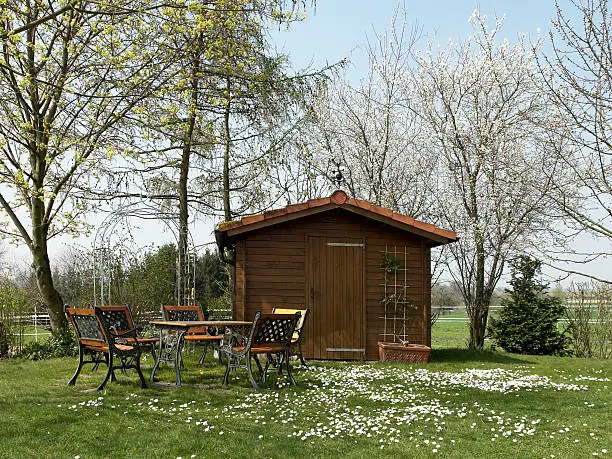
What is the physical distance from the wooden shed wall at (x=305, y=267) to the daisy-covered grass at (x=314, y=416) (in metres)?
1.80

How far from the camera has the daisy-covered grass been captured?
470 centimetres

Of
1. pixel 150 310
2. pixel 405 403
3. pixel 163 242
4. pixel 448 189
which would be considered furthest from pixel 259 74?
pixel 405 403

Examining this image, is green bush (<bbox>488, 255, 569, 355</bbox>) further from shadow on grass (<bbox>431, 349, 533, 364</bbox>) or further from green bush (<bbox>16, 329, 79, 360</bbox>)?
green bush (<bbox>16, 329, 79, 360</bbox>)

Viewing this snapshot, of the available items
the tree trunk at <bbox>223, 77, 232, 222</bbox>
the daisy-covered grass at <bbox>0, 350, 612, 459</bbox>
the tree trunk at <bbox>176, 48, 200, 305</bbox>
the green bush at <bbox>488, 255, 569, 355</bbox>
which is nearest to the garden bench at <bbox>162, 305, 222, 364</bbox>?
the daisy-covered grass at <bbox>0, 350, 612, 459</bbox>

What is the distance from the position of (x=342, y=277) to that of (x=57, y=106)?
6.21 metres

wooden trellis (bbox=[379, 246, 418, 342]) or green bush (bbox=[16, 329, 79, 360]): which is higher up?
wooden trellis (bbox=[379, 246, 418, 342])

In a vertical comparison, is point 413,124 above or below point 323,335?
above

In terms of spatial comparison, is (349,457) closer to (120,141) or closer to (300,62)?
(120,141)

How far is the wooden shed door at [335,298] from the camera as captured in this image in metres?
10.2

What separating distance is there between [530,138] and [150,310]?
9402 millimetres

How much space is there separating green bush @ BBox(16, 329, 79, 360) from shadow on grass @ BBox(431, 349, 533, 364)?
631 cm

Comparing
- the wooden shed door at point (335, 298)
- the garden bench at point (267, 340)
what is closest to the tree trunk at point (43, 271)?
the wooden shed door at point (335, 298)

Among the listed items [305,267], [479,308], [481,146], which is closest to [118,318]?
[305,267]

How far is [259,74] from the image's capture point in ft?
38.1
